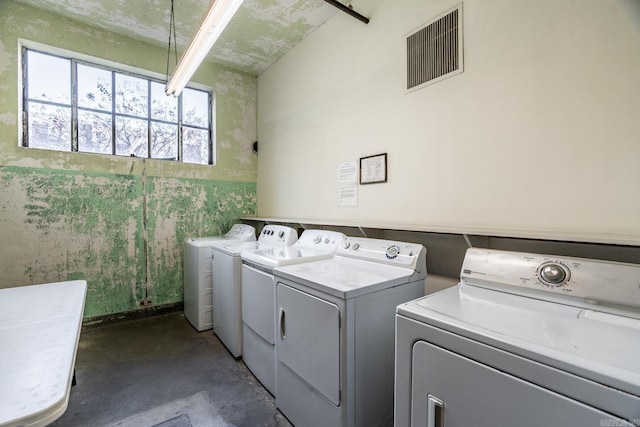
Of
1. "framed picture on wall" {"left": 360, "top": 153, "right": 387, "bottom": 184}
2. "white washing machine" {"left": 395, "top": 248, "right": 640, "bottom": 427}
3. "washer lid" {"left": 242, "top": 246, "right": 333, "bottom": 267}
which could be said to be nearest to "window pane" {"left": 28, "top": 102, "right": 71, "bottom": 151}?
"washer lid" {"left": 242, "top": 246, "right": 333, "bottom": 267}

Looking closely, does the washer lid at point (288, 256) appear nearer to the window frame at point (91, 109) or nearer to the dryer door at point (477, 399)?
the dryer door at point (477, 399)

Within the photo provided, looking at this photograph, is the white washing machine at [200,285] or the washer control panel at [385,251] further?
the white washing machine at [200,285]

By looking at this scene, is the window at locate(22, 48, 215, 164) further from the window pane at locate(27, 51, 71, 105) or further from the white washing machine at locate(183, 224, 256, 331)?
the white washing machine at locate(183, 224, 256, 331)

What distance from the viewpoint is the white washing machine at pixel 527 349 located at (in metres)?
0.68

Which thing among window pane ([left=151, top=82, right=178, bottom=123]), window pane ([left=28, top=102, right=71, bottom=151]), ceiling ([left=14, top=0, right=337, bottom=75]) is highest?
ceiling ([left=14, top=0, right=337, bottom=75])

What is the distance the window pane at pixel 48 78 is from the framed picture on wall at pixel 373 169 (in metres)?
3.08

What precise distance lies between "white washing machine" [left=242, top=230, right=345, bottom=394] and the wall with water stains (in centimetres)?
157

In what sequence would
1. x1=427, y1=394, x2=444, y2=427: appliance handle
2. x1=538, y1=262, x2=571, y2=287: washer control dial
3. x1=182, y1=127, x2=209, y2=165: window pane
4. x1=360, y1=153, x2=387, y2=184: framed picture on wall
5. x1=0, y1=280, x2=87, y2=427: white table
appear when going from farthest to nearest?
x1=182, y1=127, x2=209, y2=165: window pane
x1=360, y1=153, x2=387, y2=184: framed picture on wall
x1=538, y1=262, x2=571, y2=287: washer control dial
x1=427, y1=394, x2=444, y2=427: appliance handle
x1=0, y1=280, x2=87, y2=427: white table

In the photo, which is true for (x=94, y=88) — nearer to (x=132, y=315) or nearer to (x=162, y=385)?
(x=132, y=315)

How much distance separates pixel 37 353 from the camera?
3.00 feet

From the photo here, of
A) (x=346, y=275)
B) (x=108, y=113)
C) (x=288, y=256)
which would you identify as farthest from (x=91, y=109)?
(x=346, y=275)

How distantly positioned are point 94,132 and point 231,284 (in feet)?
7.52

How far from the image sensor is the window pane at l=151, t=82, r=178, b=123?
3.33 metres

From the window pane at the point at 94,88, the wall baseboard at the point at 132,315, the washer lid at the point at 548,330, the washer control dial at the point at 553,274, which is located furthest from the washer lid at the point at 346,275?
the window pane at the point at 94,88
